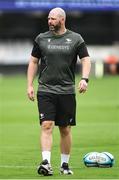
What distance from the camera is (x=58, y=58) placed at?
13609 mm

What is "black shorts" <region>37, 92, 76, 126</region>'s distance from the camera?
13.6m

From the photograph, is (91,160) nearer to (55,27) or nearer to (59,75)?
(59,75)

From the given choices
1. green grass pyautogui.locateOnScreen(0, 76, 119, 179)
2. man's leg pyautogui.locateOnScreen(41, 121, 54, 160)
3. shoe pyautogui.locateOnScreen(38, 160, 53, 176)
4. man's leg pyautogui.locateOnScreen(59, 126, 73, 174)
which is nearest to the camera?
shoe pyautogui.locateOnScreen(38, 160, 53, 176)

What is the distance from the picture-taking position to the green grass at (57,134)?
13906 millimetres

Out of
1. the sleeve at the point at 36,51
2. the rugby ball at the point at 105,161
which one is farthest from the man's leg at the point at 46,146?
the rugby ball at the point at 105,161

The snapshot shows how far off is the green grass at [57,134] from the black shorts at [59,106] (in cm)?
80

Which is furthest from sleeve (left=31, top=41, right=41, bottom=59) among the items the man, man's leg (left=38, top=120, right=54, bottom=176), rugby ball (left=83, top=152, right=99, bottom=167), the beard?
rugby ball (left=83, top=152, right=99, bottom=167)

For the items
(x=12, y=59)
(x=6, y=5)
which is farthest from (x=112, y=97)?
(x=12, y=59)

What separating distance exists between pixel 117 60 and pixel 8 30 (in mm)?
7345

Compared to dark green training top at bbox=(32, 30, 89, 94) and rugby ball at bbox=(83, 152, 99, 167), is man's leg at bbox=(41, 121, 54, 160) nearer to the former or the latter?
dark green training top at bbox=(32, 30, 89, 94)

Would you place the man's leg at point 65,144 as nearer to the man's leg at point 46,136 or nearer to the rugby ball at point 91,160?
the man's leg at point 46,136

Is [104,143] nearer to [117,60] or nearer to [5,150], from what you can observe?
[5,150]

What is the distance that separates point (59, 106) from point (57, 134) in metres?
7.48

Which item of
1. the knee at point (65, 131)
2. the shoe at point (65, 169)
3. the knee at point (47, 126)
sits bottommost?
the shoe at point (65, 169)
